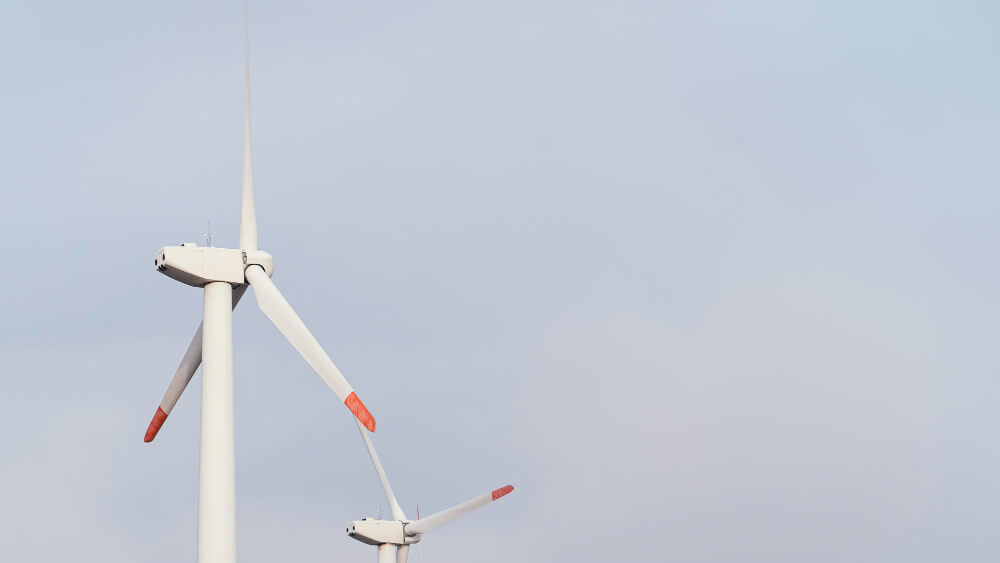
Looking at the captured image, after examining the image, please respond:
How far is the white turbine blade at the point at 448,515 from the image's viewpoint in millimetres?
81731

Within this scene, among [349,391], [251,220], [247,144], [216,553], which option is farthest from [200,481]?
[247,144]

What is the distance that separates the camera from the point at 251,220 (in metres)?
51.0

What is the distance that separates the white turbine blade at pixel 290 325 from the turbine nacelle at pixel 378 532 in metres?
43.2

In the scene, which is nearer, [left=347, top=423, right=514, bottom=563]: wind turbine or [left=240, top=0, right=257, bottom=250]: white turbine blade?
[left=240, top=0, right=257, bottom=250]: white turbine blade

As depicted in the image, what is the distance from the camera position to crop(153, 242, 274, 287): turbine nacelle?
153 ft

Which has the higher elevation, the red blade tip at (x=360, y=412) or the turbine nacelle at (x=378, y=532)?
the turbine nacelle at (x=378, y=532)

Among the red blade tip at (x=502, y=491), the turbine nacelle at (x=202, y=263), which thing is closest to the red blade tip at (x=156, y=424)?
the turbine nacelle at (x=202, y=263)

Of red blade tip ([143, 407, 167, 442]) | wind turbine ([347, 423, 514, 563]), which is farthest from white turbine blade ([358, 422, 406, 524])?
red blade tip ([143, 407, 167, 442])

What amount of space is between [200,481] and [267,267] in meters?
8.66

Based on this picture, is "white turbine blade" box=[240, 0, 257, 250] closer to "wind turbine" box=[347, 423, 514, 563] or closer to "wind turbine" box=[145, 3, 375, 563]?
"wind turbine" box=[145, 3, 375, 563]

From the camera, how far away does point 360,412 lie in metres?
44.3

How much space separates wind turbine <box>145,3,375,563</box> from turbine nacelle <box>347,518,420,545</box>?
40.2 metres

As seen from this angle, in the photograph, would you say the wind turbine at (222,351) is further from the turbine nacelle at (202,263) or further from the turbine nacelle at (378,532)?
the turbine nacelle at (378,532)

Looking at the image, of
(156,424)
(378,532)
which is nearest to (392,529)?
(378,532)
